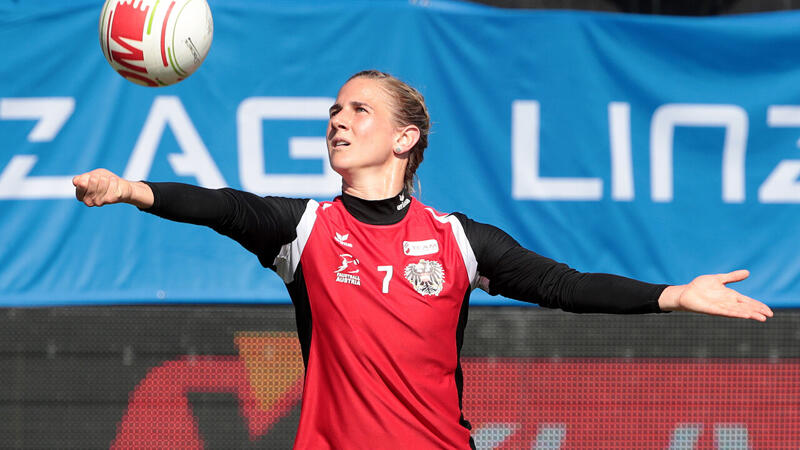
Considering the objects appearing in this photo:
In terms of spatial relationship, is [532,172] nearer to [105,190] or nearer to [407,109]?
[407,109]

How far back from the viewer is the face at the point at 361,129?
9.28ft

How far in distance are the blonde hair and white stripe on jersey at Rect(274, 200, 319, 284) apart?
1.26ft

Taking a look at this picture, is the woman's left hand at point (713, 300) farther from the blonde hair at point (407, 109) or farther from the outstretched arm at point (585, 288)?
the blonde hair at point (407, 109)

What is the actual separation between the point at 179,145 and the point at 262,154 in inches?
16.3

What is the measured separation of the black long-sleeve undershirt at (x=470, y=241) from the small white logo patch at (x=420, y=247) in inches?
3.9

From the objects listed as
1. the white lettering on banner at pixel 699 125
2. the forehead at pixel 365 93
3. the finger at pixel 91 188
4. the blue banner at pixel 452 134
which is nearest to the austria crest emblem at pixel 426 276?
the forehead at pixel 365 93

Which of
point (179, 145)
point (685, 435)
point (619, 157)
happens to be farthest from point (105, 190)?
point (685, 435)

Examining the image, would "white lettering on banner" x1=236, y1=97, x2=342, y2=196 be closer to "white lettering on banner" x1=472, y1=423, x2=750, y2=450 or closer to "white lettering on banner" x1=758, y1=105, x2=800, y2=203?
"white lettering on banner" x1=472, y1=423, x2=750, y2=450

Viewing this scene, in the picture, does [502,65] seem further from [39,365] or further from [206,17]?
[39,365]

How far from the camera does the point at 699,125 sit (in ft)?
17.0

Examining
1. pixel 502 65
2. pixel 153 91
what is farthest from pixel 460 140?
pixel 153 91

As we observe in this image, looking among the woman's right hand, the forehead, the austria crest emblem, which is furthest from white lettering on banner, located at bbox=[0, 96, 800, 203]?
the woman's right hand

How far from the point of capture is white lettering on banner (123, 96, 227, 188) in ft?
15.8

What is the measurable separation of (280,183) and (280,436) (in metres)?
1.29
